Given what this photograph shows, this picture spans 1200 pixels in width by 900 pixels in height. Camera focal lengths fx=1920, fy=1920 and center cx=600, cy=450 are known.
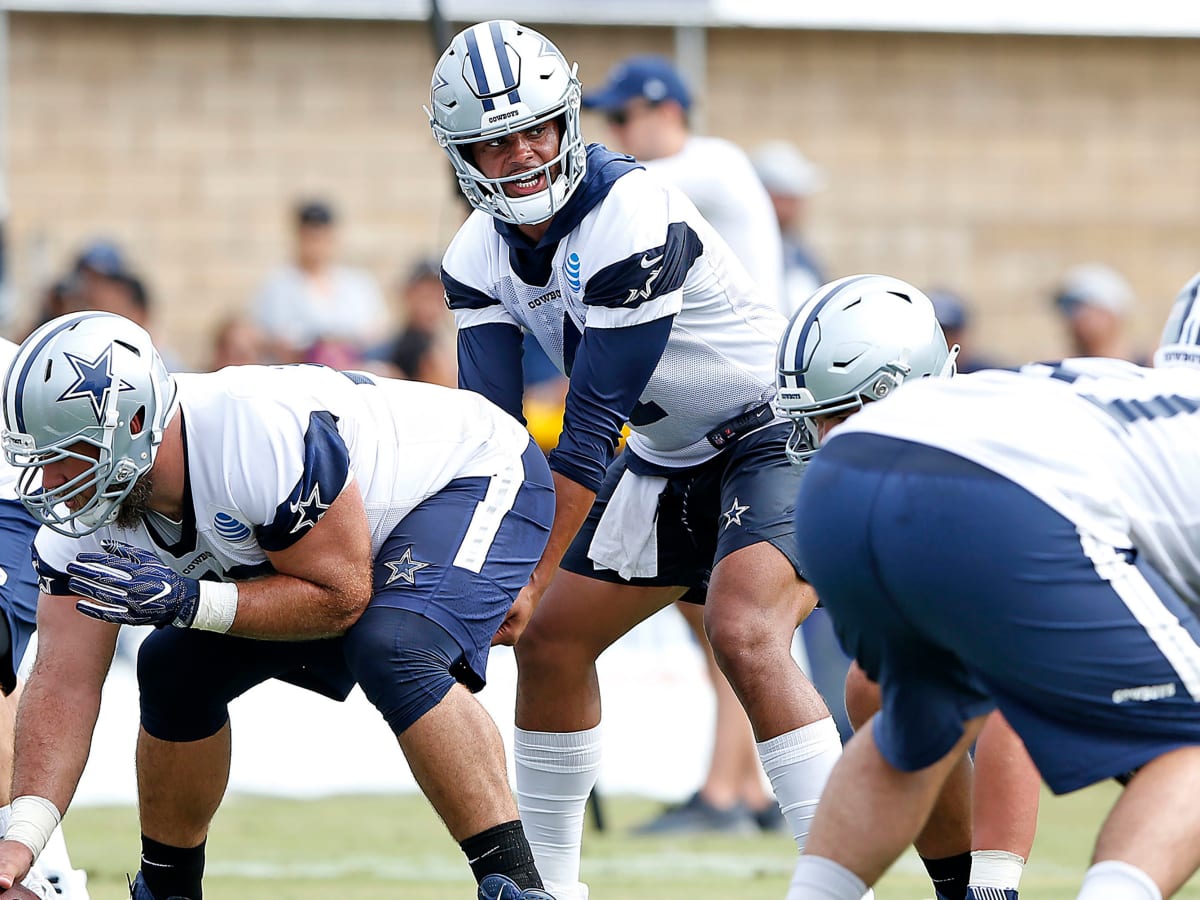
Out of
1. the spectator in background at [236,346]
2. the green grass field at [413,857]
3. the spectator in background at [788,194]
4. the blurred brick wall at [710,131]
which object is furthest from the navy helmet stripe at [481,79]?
the blurred brick wall at [710,131]

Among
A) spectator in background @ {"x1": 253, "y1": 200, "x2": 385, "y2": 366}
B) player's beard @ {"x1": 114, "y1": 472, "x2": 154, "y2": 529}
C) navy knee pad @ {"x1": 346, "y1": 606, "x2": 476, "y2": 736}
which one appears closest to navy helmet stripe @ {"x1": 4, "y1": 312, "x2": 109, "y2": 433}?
player's beard @ {"x1": 114, "y1": 472, "x2": 154, "y2": 529}

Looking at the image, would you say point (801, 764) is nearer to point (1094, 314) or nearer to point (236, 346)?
point (236, 346)

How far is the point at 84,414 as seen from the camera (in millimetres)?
3955

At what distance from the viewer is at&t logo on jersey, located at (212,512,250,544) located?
4148 mm

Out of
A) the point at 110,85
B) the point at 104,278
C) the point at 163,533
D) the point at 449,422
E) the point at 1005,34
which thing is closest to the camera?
the point at 163,533

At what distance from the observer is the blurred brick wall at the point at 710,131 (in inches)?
559

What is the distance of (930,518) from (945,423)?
0.20 metres

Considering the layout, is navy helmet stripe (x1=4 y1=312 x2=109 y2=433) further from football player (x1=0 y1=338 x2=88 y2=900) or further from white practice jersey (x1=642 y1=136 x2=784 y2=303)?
white practice jersey (x1=642 y1=136 x2=784 y2=303)

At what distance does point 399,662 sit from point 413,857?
253 centimetres

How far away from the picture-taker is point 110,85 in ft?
46.8

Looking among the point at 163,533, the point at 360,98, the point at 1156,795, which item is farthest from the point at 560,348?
the point at 360,98

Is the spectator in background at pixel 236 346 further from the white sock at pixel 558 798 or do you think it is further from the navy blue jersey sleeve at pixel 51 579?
the navy blue jersey sleeve at pixel 51 579

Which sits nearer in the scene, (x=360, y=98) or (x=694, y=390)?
(x=694, y=390)

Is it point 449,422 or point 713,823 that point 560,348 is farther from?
point 713,823
